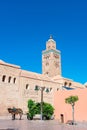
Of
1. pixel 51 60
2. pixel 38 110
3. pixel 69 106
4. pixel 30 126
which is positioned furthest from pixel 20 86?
pixel 51 60

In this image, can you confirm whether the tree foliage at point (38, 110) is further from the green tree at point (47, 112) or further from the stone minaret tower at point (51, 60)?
the stone minaret tower at point (51, 60)

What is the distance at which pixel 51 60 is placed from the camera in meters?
65.1

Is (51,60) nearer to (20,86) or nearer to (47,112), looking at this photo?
(20,86)

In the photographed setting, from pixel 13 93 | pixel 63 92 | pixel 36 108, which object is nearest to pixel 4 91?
pixel 13 93

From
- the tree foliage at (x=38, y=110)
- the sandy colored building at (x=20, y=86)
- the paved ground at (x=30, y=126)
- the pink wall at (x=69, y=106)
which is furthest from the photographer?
the sandy colored building at (x=20, y=86)

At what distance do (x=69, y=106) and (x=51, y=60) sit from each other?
103ft

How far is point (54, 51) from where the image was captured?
66.6 meters

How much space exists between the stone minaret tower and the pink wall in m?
26.0

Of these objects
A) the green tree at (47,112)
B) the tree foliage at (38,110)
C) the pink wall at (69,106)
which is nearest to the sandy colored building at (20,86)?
the pink wall at (69,106)

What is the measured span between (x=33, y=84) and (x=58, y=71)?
26.5 meters

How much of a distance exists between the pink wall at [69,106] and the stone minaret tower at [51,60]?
26.0m

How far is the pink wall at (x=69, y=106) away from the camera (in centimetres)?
3228

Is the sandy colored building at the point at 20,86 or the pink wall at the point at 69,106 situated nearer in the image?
the pink wall at the point at 69,106

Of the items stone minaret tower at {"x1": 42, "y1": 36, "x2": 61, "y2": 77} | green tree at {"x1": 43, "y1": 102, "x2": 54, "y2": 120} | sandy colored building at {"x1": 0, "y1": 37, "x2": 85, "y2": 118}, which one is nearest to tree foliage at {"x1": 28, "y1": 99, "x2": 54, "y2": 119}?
green tree at {"x1": 43, "y1": 102, "x2": 54, "y2": 120}
